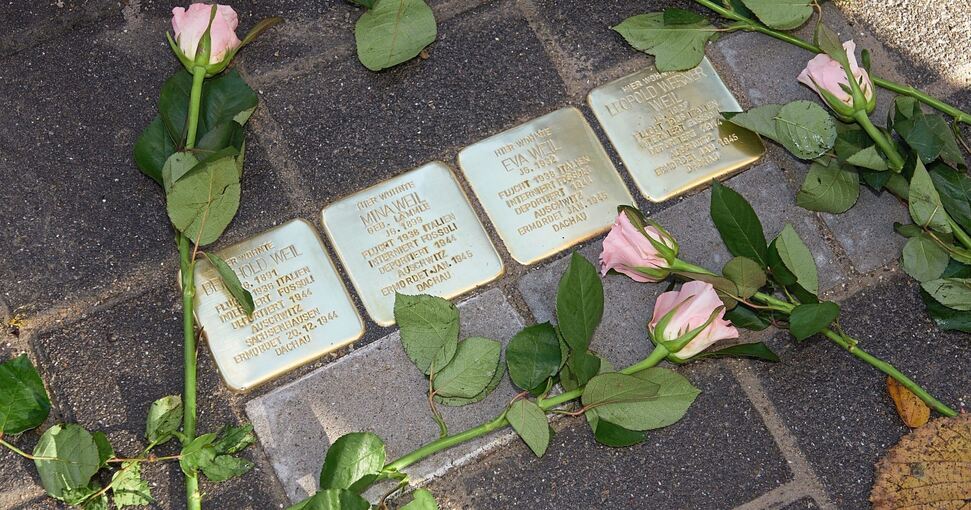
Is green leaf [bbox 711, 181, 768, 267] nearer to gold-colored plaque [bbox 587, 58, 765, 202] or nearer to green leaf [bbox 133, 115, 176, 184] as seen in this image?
gold-colored plaque [bbox 587, 58, 765, 202]

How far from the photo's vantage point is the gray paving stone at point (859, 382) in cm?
142

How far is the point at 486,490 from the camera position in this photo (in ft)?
4.48

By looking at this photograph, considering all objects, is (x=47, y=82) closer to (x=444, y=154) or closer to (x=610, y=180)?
(x=444, y=154)

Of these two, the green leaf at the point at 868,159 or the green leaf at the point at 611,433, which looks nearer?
the green leaf at the point at 611,433

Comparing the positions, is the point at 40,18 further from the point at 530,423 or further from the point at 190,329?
the point at 530,423

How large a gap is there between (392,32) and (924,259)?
3.05 feet

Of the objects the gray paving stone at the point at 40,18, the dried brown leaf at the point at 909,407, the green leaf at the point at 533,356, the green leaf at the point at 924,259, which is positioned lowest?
the dried brown leaf at the point at 909,407

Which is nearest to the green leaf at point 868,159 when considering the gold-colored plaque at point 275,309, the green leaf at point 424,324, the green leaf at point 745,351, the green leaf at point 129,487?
the green leaf at point 745,351

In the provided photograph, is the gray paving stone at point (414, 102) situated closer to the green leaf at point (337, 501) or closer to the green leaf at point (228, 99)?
the green leaf at point (228, 99)

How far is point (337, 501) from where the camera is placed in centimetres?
112

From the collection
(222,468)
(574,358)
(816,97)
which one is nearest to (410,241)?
(574,358)

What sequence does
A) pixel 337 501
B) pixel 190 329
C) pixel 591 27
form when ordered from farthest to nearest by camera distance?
pixel 591 27 < pixel 190 329 < pixel 337 501

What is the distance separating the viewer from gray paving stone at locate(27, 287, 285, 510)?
1331 mm

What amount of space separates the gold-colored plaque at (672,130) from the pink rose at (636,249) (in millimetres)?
210
